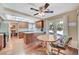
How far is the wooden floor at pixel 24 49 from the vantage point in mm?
2260

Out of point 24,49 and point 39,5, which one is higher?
point 39,5

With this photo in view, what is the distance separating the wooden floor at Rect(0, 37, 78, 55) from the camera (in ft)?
7.41

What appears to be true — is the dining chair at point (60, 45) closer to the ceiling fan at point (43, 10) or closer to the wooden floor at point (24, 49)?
the wooden floor at point (24, 49)

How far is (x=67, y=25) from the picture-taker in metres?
2.24

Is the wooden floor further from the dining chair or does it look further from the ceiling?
the ceiling

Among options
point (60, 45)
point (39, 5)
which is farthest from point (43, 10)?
point (60, 45)

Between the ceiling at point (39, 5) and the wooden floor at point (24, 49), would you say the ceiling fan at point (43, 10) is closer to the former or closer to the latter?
the ceiling at point (39, 5)

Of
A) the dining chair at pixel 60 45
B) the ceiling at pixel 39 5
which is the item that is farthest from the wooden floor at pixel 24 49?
the ceiling at pixel 39 5

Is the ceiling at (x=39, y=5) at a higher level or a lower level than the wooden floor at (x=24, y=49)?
higher

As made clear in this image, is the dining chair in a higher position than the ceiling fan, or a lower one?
lower

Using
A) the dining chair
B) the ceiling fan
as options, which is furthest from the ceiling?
the dining chair

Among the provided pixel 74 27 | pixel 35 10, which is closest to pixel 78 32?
pixel 74 27

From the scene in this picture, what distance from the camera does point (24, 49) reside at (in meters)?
2.29

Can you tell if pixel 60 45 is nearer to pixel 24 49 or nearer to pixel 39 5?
pixel 24 49
